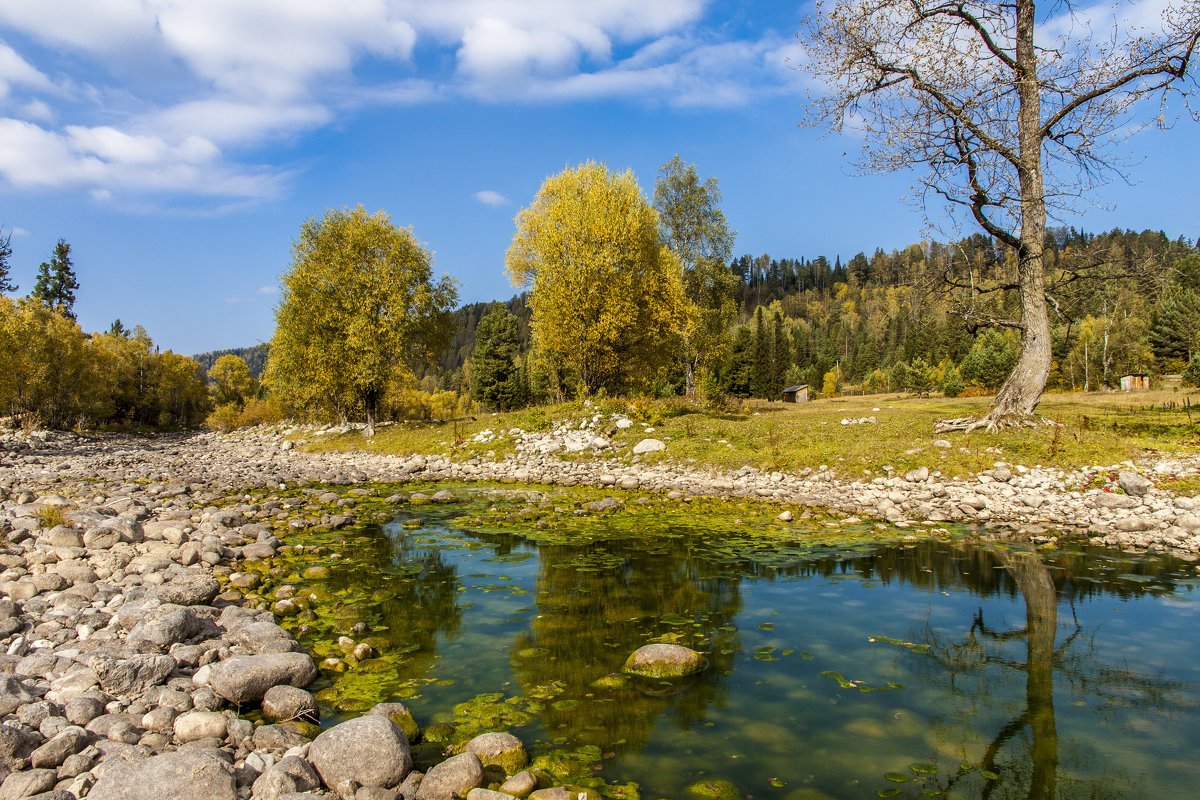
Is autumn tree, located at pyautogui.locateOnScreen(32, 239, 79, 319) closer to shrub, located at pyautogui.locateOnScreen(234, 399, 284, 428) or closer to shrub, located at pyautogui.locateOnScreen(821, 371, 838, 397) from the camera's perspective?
shrub, located at pyautogui.locateOnScreen(234, 399, 284, 428)

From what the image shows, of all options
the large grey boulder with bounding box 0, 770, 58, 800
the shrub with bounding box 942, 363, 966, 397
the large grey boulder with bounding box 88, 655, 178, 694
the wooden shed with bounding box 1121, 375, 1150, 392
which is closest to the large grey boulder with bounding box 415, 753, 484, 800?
the large grey boulder with bounding box 0, 770, 58, 800

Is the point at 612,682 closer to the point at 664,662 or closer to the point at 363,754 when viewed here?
the point at 664,662

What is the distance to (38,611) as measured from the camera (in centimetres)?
709

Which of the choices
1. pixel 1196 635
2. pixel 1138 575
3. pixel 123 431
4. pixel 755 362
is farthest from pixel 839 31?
pixel 123 431

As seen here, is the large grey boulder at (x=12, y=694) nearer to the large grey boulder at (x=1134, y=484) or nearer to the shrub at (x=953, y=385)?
the large grey boulder at (x=1134, y=484)

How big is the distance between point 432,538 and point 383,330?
805 inches

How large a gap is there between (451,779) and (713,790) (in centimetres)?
184

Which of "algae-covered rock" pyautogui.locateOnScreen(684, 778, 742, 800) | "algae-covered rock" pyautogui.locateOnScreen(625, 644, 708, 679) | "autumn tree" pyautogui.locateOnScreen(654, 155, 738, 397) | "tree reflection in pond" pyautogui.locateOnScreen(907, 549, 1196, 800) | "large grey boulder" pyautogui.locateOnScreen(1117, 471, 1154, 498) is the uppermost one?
"autumn tree" pyautogui.locateOnScreen(654, 155, 738, 397)

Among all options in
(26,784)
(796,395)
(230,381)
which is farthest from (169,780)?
(230,381)

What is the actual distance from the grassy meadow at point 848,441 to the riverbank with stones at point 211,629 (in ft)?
2.16

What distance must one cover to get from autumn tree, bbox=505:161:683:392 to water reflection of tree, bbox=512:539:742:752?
17.1 metres

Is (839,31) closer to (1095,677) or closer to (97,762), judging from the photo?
(1095,677)

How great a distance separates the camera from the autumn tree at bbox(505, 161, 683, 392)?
2678 centimetres

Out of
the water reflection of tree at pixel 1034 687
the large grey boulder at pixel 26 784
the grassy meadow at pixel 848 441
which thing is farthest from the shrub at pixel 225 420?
the water reflection of tree at pixel 1034 687
